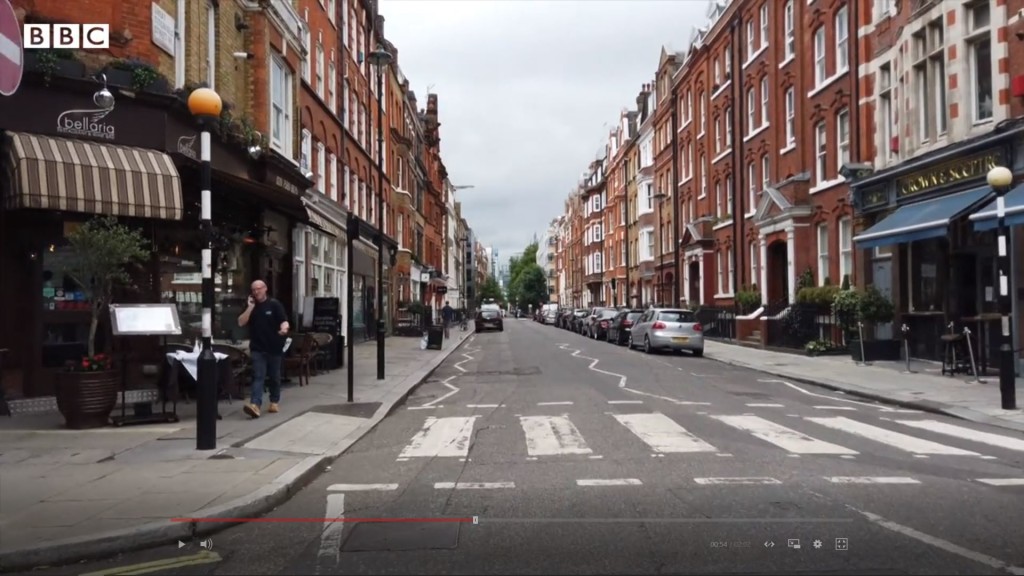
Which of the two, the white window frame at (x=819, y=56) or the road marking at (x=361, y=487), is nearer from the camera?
the road marking at (x=361, y=487)

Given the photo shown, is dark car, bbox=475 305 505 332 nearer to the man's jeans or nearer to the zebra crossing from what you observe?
the zebra crossing

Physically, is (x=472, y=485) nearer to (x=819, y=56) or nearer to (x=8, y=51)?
(x=8, y=51)

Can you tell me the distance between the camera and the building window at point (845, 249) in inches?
958

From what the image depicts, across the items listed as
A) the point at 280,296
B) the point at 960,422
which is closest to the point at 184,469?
the point at 960,422

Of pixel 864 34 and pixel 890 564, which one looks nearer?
pixel 890 564

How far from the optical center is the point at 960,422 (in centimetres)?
1145

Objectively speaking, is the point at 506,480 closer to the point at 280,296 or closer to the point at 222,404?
the point at 222,404

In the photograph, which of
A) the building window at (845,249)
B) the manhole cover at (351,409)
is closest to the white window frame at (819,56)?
the building window at (845,249)

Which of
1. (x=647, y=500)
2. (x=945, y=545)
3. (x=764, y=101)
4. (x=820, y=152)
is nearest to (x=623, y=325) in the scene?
(x=820, y=152)

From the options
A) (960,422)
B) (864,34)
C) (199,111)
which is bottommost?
(960,422)

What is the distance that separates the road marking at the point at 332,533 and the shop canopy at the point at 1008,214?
13339 millimetres

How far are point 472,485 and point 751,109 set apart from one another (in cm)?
2938

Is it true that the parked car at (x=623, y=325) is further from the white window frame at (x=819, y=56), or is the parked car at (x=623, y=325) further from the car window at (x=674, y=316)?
the white window frame at (x=819, y=56)

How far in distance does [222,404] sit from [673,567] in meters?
9.31
